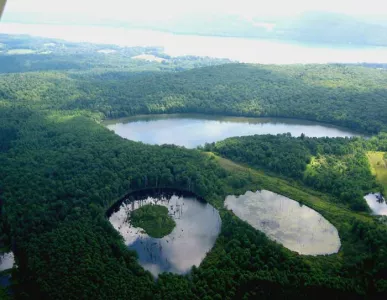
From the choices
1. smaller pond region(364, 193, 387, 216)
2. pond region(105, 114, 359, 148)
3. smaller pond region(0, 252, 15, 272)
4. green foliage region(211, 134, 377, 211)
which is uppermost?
green foliage region(211, 134, 377, 211)

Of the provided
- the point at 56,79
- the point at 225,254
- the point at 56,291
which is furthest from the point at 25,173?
the point at 56,79

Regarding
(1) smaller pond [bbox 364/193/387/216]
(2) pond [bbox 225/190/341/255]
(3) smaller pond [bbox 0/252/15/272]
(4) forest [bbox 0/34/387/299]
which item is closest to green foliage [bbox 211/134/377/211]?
(4) forest [bbox 0/34/387/299]

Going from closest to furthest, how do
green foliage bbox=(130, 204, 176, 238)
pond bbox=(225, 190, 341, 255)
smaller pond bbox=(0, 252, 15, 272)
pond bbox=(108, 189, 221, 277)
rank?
smaller pond bbox=(0, 252, 15, 272)
pond bbox=(108, 189, 221, 277)
pond bbox=(225, 190, 341, 255)
green foliage bbox=(130, 204, 176, 238)

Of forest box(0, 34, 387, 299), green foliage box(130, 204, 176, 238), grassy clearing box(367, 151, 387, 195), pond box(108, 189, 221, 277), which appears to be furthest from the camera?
grassy clearing box(367, 151, 387, 195)

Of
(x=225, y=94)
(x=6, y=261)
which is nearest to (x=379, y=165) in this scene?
(x=225, y=94)

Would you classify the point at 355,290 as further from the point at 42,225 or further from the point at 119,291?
the point at 42,225

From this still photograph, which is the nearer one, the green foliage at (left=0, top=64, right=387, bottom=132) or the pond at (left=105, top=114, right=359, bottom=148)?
the pond at (left=105, top=114, right=359, bottom=148)

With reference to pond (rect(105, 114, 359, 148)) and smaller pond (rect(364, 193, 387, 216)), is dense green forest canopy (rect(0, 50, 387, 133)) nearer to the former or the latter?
pond (rect(105, 114, 359, 148))
